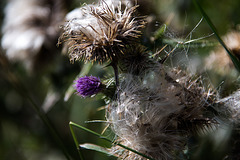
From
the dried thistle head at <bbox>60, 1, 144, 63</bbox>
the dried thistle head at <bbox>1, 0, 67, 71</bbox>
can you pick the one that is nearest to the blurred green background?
the dried thistle head at <bbox>1, 0, 67, 71</bbox>

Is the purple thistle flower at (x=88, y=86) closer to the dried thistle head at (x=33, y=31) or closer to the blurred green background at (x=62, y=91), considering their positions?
the blurred green background at (x=62, y=91)

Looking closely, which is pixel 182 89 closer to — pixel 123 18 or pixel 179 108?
pixel 179 108

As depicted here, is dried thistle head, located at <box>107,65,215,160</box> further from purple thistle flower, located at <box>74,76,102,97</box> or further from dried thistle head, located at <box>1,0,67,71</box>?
dried thistle head, located at <box>1,0,67,71</box>

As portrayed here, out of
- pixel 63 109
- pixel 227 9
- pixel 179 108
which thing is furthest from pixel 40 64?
pixel 227 9

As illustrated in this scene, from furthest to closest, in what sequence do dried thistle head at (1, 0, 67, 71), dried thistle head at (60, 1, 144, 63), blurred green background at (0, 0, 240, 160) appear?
dried thistle head at (1, 0, 67, 71)
blurred green background at (0, 0, 240, 160)
dried thistle head at (60, 1, 144, 63)

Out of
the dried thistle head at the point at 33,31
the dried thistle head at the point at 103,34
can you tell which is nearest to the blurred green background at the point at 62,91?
the dried thistle head at the point at 33,31

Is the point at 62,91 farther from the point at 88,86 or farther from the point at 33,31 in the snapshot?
the point at 88,86

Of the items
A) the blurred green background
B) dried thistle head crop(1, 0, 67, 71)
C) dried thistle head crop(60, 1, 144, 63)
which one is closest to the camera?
dried thistle head crop(60, 1, 144, 63)
